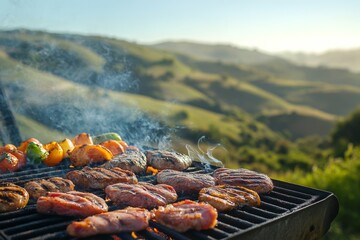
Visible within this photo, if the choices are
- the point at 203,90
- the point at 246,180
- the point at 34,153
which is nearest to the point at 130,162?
the point at 34,153

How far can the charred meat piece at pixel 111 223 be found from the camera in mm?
2846

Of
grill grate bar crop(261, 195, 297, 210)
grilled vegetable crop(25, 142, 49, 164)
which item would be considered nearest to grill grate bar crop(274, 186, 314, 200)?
grill grate bar crop(261, 195, 297, 210)

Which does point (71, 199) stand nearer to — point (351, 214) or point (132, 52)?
point (351, 214)

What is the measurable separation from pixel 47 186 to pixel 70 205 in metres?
0.65

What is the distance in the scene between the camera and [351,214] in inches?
440

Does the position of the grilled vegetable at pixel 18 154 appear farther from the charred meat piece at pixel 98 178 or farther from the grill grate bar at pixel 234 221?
the grill grate bar at pixel 234 221

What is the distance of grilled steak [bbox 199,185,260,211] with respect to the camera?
3600 mm

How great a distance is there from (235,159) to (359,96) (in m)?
69.7

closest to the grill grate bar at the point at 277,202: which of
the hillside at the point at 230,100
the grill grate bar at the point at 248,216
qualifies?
the grill grate bar at the point at 248,216

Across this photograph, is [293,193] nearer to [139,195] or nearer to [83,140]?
[139,195]

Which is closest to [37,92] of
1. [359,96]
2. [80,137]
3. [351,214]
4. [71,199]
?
[80,137]

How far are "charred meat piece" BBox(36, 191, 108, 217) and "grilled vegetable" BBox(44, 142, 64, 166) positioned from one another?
1657 mm

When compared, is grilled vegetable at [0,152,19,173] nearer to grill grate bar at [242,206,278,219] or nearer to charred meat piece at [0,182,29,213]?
charred meat piece at [0,182,29,213]

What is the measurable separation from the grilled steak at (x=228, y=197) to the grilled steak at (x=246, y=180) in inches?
7.8
